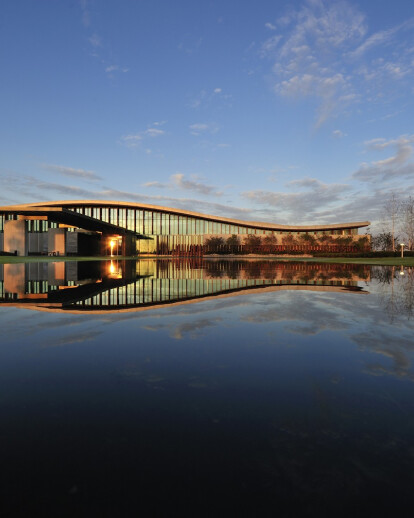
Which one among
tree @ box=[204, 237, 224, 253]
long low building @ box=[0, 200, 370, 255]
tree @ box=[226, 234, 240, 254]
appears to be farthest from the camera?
tree @ box=[226, 234, 240, 254]

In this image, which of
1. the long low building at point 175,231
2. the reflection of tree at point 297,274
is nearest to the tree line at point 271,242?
the long low building at point 175,231

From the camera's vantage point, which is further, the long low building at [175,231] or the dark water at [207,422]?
the long low building at [175,231]

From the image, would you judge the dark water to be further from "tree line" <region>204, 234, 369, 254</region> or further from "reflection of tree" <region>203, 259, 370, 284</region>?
"tree line" <region>204, 234, 369, 254</region>

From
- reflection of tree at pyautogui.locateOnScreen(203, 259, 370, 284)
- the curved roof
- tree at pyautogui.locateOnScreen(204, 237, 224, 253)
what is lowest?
reflection of tree at pyautogui.locateOnScreen(203, 259, 370, 284)

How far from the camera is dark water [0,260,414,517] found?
2.31m

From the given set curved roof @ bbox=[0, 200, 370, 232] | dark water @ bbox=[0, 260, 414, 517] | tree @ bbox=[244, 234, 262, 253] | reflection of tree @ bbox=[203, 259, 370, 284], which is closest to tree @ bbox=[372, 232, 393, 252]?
curved roof @ bbox=[0, 200, 370, 232]

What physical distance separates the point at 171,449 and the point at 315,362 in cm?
292

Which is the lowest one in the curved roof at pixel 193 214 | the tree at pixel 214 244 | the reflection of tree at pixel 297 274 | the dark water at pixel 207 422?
the dark water at pixel 207 422

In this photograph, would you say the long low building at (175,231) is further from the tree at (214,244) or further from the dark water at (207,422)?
the dark water at (207,422)

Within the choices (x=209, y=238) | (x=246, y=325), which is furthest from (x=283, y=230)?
(x=246, y=325)

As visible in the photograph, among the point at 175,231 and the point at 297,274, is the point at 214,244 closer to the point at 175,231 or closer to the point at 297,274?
the point at 175,231

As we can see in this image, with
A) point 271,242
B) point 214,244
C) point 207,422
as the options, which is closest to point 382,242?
point 271,242

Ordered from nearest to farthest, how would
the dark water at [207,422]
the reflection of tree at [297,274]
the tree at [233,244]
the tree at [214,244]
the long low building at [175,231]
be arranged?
the dark water at [207,422], the reflection of tree at [297,274], the long low building at [175,231], the tree at [214,244], the tree at [233,244]

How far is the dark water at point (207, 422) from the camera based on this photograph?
2309mm
